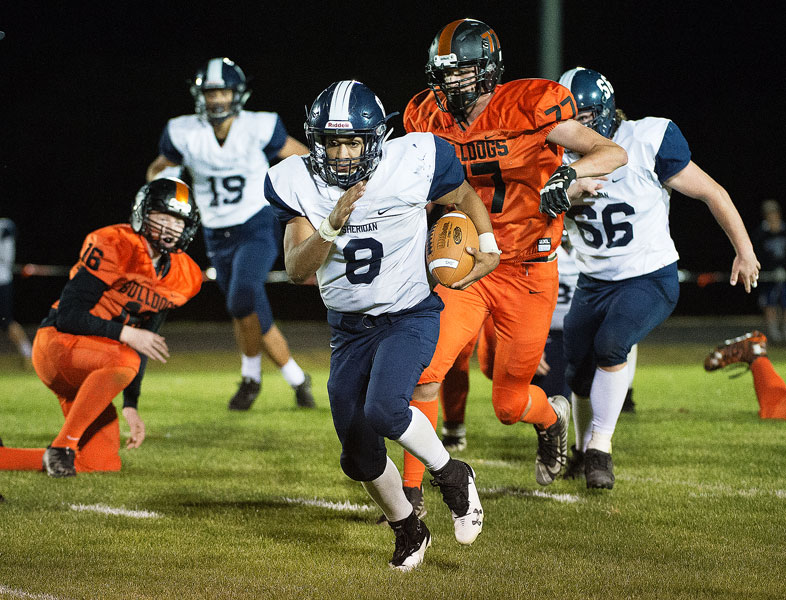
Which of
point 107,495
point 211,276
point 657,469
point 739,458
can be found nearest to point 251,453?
point 107,495

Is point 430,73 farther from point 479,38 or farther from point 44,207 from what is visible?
point 44,207

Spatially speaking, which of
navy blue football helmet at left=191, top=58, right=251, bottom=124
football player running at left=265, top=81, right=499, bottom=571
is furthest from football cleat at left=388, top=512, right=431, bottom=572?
navy blue football helmet at left=191, top=58, right=251, bottom=124

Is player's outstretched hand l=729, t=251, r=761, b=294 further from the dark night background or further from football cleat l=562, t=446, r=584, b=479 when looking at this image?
the dark night background

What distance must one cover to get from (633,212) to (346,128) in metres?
1.77

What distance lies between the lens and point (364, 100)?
3.30 metres

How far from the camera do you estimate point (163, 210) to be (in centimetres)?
480

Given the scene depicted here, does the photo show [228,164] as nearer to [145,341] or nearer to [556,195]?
[145,341]

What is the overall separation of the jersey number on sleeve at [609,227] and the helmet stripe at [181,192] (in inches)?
73.0

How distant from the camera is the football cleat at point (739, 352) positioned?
6637 mm

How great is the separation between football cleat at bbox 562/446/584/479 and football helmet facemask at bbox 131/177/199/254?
214 cm

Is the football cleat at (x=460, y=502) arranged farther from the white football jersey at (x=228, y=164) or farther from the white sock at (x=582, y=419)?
the white football jersey at (x=228, y=164)

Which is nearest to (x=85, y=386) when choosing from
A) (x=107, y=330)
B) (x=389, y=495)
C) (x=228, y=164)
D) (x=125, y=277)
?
(x=107, y=330)

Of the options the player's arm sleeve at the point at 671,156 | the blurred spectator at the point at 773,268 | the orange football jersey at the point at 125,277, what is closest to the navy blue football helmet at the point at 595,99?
the player's arm sleeve at the point at 671,156

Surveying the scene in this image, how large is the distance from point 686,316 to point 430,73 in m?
15.5
